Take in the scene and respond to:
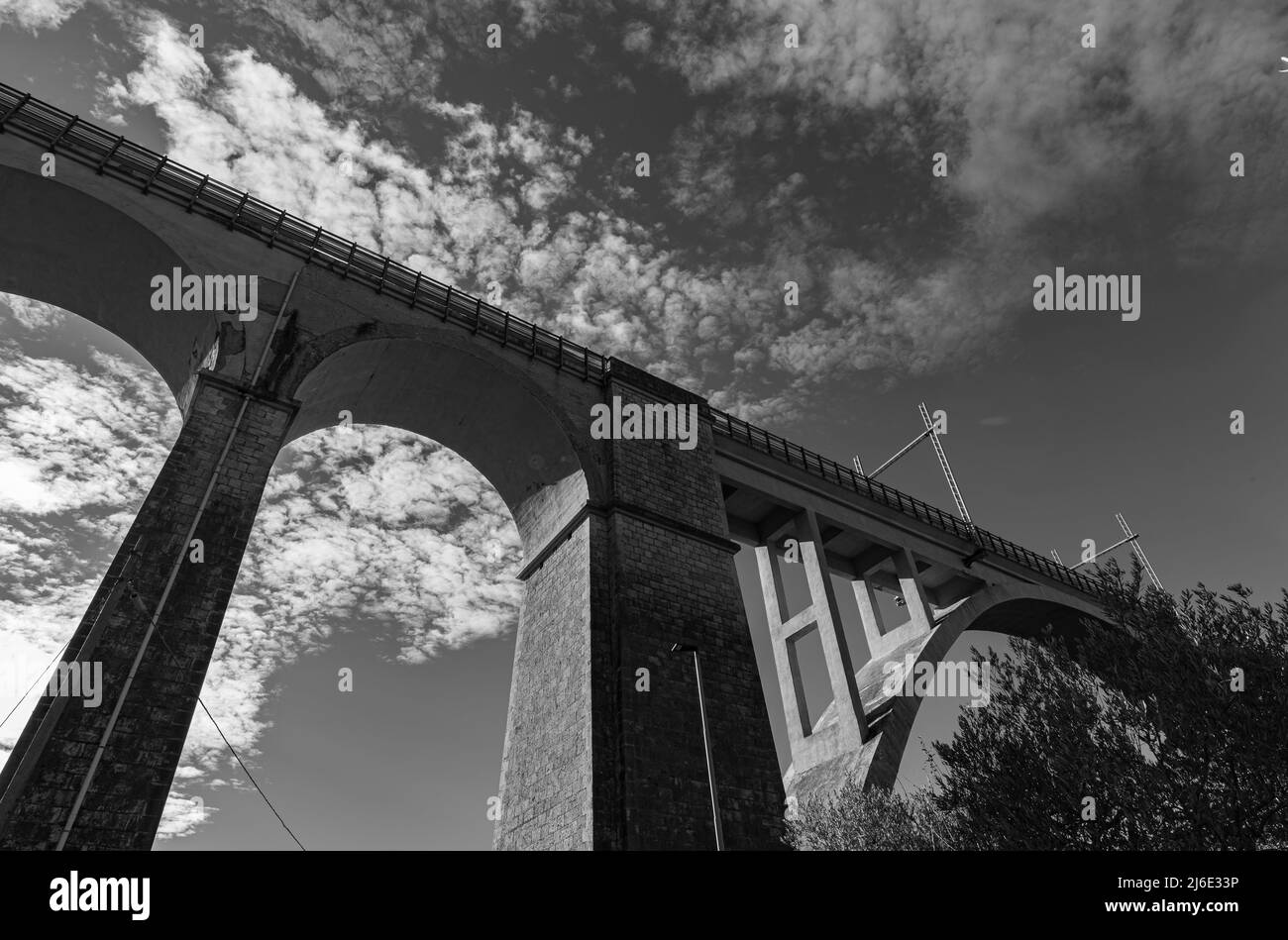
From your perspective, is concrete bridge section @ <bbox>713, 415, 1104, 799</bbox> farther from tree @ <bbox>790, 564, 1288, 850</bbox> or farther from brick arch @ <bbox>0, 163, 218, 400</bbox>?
Result: brick arch @ <bbox>0, 163, 218, 400</bbox>

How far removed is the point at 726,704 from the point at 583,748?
349 cm

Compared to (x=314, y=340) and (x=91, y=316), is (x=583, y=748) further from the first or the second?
(x=91, y=316)

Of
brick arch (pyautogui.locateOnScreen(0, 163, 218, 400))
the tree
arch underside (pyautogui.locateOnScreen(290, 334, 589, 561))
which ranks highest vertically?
brick arch (pyautogui.locateOnScreen(0, 163, 218, 400))

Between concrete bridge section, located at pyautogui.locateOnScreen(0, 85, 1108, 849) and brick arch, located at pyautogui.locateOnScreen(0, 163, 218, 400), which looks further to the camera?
brick arch, located at pyautogui.locateOnScreen(0, 163, 218, 400)

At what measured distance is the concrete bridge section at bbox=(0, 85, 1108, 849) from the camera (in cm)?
985

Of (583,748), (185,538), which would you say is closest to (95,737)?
(185,538)

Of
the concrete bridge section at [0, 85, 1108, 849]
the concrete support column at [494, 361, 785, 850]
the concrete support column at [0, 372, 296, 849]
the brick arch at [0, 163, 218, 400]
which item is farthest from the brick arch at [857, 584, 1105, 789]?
the brick arch at [0, 163, 218, 400]

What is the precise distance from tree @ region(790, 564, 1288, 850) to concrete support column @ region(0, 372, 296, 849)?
37.5 ft

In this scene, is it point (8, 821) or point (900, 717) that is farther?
point (900, 717)

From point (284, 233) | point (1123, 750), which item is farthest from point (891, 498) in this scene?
point (284, 233)

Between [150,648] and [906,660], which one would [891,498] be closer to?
[906,660]

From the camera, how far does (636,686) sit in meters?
14.5

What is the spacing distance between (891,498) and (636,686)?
15161mm

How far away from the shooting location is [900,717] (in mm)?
20281
